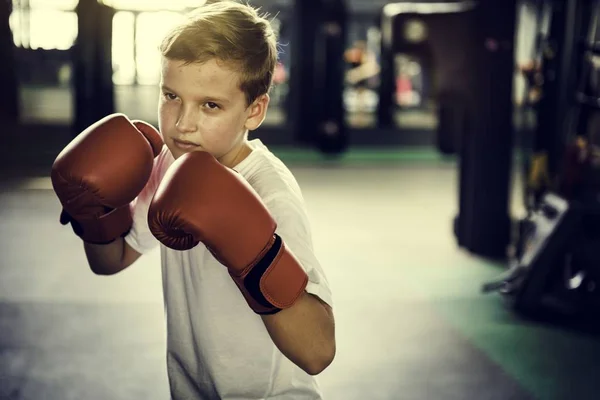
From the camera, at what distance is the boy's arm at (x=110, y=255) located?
1.48 m

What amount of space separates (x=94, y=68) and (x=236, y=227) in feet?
21.2

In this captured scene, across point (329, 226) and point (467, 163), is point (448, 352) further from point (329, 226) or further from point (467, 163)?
point (329, 226)

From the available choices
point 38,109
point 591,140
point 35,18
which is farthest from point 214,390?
point 38,109

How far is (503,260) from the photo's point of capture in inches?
178

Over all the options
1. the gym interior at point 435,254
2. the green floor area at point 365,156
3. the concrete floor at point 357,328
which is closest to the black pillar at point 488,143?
the gym interior at point 435,254

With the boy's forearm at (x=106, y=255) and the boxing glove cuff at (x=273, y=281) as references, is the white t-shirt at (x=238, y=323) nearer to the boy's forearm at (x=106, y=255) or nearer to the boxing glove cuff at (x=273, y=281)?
the boxing glove cuff at (x=273, y=281)

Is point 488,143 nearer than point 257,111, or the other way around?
point 257,111

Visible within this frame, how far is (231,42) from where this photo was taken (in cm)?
119

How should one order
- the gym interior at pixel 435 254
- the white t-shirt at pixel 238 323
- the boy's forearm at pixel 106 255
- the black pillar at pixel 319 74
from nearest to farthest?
the white t-shirt at pixel 238 323
the boy's forearm at pixel 106 255
the gym interior at pixel 435 254
the black pillar at pixel 319 74

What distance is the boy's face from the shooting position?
46.8 inches

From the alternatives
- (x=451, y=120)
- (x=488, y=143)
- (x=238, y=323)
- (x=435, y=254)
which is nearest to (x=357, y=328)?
(x=435, y=254)

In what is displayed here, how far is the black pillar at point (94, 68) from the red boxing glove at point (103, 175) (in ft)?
19.4

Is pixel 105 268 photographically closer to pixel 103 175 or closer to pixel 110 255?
pixel 110 255

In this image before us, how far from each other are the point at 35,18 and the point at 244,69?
34.9 feet
